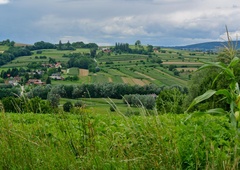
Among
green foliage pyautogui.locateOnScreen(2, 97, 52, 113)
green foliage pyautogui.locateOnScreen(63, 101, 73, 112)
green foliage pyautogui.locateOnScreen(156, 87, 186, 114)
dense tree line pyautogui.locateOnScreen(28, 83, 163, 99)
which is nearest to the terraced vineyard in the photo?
dense tree line pyautogui.locateOnScreen(28, 83, 163, 99)

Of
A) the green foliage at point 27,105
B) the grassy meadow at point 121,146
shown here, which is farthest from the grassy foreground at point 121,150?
the green foliage at point 27,105

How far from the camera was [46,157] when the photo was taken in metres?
3.97

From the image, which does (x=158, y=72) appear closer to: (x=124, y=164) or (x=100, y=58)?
(x=100, y=58)

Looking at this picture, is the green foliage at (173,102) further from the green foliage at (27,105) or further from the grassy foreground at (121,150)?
the green foliage at (27,105)

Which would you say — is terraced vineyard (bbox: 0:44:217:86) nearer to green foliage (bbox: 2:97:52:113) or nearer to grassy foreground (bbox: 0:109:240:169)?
green foliage (bbox: 2:97:52:113)

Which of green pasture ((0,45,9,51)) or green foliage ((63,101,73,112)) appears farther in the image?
green pasture ((0,45,9,51))

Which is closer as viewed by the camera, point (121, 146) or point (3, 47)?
point (121, 146)

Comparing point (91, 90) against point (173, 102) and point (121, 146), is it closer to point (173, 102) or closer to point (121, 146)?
point (173, 102)

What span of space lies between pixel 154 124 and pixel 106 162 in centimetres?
67

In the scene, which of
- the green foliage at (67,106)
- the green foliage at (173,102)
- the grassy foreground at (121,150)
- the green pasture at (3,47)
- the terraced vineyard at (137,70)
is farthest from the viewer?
the green pasture at (3,47)

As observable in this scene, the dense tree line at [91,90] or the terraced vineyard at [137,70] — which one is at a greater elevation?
the dense tree line at [91,90]

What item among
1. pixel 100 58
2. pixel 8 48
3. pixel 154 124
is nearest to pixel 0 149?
pixel 154 124

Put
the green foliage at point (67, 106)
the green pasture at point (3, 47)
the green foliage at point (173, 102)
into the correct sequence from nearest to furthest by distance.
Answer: the green foliage at point (67, 106)
the green foliage at point (173, 102)
the green pasture at point (3, 47)

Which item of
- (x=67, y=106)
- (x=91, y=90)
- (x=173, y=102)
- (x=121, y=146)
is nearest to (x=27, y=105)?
(x=67, y=106)
